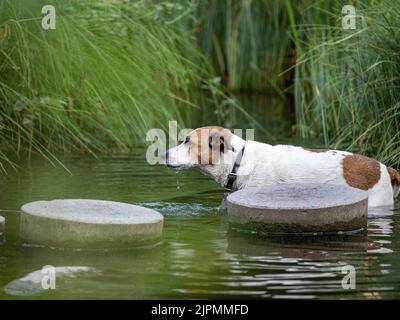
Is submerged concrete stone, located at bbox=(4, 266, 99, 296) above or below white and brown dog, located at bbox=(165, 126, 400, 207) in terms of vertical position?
below

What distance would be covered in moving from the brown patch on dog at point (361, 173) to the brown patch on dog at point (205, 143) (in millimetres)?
1051

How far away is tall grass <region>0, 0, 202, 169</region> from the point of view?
10.1 m

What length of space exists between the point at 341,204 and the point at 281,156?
1101 mm

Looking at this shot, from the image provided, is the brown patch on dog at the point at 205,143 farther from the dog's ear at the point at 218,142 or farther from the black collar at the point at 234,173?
the black collar at the point at 234,173

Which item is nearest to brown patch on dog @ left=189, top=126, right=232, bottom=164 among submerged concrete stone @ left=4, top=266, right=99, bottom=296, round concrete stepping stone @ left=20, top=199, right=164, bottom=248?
round concrete stepping stone @ left=20, top=199, right=164, bottom=248

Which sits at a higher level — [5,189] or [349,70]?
[349,70]

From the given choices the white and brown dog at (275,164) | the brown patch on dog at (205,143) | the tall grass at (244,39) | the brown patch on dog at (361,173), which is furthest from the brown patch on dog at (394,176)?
the tall grass at (244,39)

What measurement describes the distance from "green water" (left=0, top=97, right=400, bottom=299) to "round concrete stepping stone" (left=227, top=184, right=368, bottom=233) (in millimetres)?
116

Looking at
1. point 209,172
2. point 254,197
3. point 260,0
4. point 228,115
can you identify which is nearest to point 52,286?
point 254,197

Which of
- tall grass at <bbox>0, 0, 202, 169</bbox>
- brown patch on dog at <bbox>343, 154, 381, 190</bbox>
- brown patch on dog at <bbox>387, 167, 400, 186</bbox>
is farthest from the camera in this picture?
tall grass at <bbox>0, 0, 202, 169</bbox>

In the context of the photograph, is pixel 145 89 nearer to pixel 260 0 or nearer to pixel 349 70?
pixel 349 70

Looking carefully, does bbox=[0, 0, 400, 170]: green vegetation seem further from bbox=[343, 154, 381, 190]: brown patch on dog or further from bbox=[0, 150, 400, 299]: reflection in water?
bbox=[0, 150, 400, 299]: reflection in water

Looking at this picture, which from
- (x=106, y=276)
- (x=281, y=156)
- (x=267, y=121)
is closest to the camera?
(x=106, y=276)
